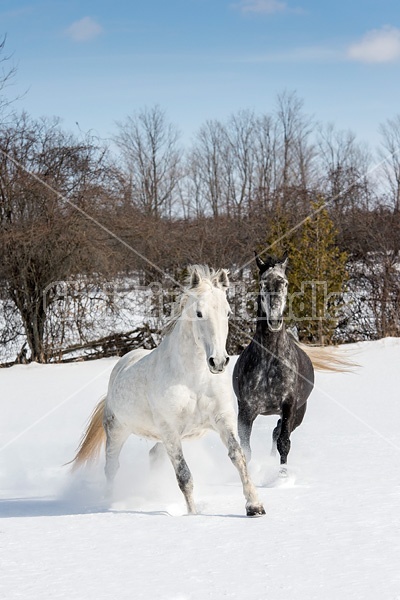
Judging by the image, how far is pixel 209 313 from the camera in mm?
4273

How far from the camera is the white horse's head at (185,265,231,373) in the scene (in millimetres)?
4125

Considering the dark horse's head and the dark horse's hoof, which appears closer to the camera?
the dark horse's hoof

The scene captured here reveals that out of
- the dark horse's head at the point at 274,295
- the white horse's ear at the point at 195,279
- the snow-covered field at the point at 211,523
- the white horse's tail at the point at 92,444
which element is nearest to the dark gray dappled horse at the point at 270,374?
the dark horse's head at the point at 274,295

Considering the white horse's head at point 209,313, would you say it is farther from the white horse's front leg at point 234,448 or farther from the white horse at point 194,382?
the white horse's front leg at point 234,448

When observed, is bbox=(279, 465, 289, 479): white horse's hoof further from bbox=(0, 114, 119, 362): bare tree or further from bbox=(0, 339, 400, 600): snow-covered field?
bbox=(0, 114, 119, 362): bare tree

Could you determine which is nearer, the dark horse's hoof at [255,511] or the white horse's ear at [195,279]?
the dark horse's hoof at [255,511]

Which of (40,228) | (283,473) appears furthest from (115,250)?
(283,473)

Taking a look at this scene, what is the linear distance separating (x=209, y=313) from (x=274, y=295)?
161cm

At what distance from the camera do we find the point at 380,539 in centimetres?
363

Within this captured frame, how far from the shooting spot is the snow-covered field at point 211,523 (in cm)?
310

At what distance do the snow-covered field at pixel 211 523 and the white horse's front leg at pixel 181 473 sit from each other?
0.31 feet

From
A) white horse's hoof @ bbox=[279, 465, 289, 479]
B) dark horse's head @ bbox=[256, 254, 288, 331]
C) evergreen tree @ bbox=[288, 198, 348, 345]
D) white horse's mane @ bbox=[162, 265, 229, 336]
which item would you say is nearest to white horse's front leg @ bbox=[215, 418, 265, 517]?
white horse's mane @ bbox=[162, 265, 229, 336]

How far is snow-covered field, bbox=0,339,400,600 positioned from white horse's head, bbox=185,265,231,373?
962mm

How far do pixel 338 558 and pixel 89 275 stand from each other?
38.5ft
